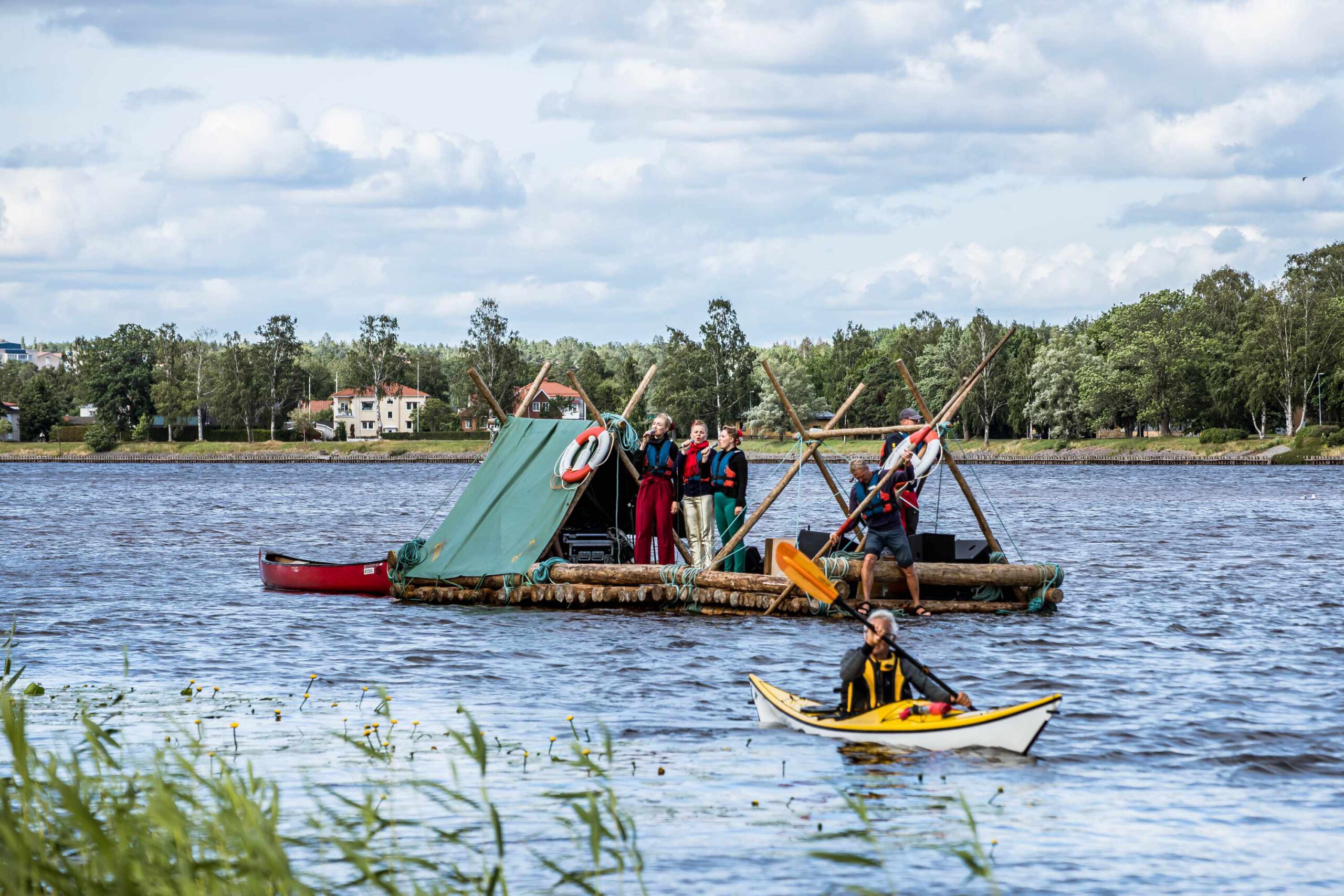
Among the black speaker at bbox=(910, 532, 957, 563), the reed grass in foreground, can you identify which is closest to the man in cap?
the black speaker at bbox=(910, 532, 957, 563)

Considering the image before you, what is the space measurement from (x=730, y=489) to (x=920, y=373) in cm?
10462

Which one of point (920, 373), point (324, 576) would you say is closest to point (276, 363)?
point (920, 373)

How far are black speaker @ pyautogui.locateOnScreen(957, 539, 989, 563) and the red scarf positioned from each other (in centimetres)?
387

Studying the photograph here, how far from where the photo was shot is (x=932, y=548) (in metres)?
20.0

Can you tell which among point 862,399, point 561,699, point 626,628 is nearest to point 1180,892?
point 561,699

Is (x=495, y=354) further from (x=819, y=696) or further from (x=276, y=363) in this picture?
(x=819, y=696)

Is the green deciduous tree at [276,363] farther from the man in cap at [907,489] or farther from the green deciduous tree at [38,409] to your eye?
the man in cap at [907,489]

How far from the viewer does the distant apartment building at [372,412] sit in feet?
464

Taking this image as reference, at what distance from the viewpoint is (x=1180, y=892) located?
880 cm

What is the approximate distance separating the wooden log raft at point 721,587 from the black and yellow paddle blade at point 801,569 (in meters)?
4.25

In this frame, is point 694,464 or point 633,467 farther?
point 633,467

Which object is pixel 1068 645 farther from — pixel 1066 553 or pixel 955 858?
pixel 1066 553

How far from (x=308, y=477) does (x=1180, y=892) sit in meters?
88.5

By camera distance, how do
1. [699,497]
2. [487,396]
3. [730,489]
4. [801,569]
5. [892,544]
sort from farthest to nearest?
[487,396] < [699,497] < [730,489] < [892,544] < [801,569]
